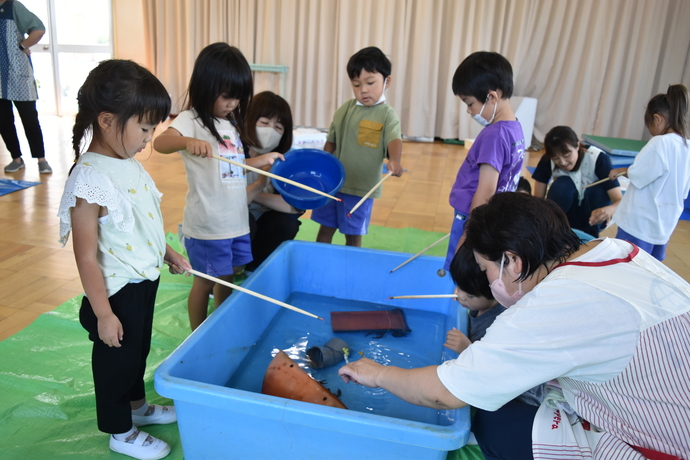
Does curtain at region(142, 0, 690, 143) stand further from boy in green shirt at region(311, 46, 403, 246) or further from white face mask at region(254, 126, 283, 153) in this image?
white face mask at region(254, 126, 283, 153)

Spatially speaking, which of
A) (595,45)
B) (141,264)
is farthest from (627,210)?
(595,45)

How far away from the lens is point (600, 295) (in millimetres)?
819

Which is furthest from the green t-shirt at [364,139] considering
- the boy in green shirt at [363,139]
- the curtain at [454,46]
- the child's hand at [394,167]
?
the curtain at [454,46]

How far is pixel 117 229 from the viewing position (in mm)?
1107

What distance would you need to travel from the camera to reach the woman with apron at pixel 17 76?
346 cm

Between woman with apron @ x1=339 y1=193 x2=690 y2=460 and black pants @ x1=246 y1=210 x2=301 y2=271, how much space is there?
126 centimetres

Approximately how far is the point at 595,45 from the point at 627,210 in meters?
3.93

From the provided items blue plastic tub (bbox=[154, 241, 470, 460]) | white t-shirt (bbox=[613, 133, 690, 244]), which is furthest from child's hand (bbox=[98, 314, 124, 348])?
white t-shirt (bbox=[613, 133, 690, 244])

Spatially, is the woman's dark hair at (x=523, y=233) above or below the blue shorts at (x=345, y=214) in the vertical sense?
above

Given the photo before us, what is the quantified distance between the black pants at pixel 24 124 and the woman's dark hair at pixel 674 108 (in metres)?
3.92

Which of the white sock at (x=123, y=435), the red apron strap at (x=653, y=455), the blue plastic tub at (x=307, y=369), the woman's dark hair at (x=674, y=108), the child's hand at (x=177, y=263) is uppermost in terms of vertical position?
the woman's dark hair at (x=674, y=108)

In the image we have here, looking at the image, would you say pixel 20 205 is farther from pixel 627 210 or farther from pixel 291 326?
pixel 627 210

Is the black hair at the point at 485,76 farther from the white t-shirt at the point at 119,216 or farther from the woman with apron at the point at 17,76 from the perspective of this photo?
the woman with apron at the point at 17,76

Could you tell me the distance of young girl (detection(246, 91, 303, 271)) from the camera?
1847mm
